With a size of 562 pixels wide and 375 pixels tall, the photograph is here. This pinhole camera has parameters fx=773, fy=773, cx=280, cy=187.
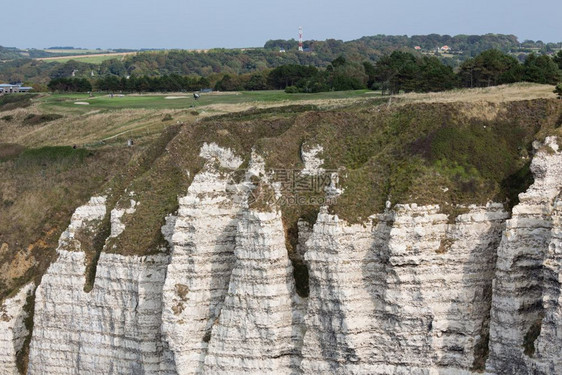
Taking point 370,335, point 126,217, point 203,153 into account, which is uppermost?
point 203,153

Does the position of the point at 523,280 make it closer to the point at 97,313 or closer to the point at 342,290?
the point at 342,290

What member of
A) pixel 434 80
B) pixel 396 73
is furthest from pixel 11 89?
pixel 434 80

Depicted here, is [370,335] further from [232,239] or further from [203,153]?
[203,153]

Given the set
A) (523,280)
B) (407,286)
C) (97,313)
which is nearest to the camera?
(523,280)

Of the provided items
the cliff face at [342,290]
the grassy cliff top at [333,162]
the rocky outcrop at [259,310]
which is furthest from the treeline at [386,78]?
the rocky outcrop at [259,310]

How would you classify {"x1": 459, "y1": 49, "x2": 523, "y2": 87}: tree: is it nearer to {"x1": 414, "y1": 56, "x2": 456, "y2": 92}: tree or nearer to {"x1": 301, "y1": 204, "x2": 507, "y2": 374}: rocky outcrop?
{"x1": 414, "y1": 56, "x2": 456, "y2": 92}: tree

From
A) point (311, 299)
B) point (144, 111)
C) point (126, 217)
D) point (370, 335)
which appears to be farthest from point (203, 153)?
point (144, 111)
